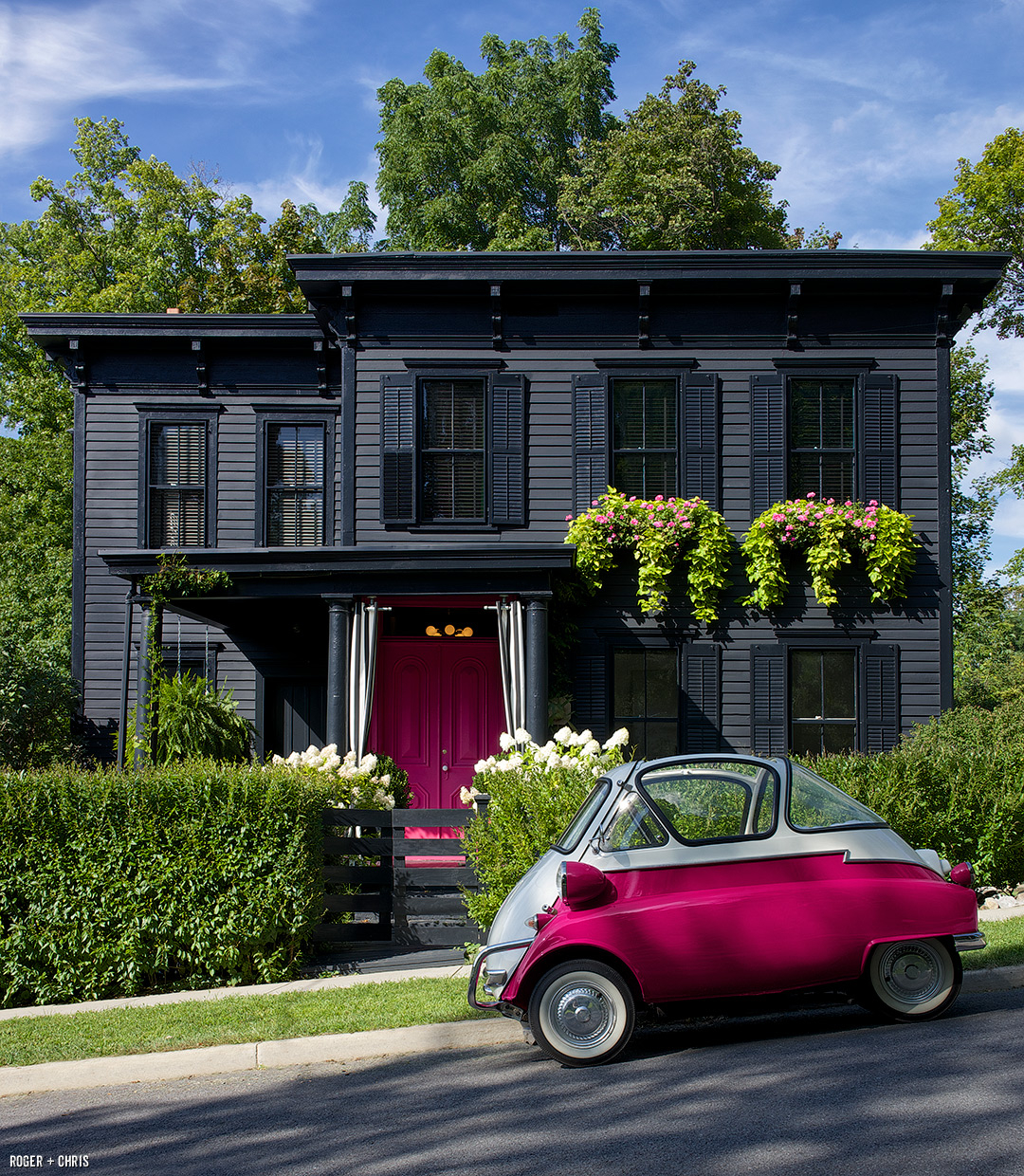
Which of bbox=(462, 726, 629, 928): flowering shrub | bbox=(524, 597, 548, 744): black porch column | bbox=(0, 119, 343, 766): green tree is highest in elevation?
bbox=(0, 119, 343, 766): green tree

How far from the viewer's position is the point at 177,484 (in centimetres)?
1642

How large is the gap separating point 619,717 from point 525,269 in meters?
6.14

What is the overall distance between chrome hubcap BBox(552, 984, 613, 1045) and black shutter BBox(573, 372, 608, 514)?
945 centimetres

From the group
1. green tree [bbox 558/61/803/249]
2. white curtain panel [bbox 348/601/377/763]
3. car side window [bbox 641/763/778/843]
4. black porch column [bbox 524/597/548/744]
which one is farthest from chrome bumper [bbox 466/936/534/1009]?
green tree [bbox 558/61/803/249]

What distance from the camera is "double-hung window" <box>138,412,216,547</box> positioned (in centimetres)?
1638

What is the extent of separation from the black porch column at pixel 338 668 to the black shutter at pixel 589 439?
362 cm

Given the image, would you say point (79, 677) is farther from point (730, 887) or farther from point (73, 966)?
point (730, 887)

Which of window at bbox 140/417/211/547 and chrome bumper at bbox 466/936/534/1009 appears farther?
window at bbox 140/417/211/547

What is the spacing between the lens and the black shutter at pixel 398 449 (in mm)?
14719

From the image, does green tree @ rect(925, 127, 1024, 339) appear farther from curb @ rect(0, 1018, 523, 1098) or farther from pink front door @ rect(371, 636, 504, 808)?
curb @ rect(0, 1018, 523, 1098)

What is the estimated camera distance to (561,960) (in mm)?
5887

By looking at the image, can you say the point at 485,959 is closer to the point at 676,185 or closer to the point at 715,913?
the point at 715,913

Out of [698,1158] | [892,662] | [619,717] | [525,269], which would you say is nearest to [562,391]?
[525,269]

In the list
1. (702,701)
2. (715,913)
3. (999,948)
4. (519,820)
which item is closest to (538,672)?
(702,701)
